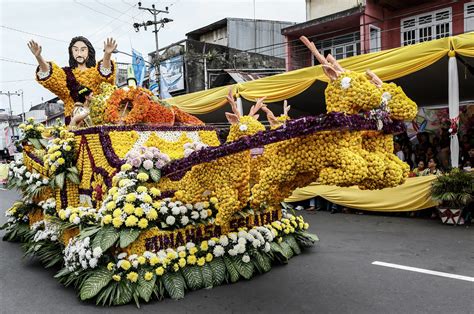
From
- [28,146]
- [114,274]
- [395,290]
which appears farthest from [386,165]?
[28,146]

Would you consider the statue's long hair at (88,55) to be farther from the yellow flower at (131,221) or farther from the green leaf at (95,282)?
the green leaf at (95,282)

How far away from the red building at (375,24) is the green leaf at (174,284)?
10301mm

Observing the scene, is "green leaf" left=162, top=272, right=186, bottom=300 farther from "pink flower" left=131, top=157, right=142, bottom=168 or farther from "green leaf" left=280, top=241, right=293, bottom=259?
"green leaf" left=280, top=241, right=293, bottom=259

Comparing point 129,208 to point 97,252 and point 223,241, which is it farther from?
point 223,241

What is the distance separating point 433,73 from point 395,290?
5510 mm

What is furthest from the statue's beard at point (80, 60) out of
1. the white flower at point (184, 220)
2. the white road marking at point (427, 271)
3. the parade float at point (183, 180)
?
the white road marking at point (427, 271)

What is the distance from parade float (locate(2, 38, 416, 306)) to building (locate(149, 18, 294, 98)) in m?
14.7

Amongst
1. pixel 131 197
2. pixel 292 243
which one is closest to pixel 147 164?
pixel 131 197

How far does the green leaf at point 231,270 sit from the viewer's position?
421 centimetres

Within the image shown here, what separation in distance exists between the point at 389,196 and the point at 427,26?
25.0 ft

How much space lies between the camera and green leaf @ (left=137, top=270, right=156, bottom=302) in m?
3.72

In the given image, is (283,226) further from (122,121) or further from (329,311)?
(122,121)

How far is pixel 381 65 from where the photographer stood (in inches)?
280

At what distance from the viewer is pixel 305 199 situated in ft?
30.7
